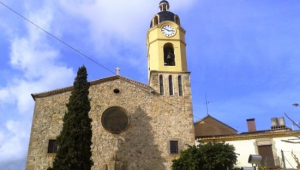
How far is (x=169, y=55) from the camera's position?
23.8 metres

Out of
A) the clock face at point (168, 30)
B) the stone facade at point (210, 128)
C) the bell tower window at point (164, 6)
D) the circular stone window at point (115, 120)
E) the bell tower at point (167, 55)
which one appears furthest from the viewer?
the bell tower window at point (164, 6)

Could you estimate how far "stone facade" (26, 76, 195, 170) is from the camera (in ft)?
64.3

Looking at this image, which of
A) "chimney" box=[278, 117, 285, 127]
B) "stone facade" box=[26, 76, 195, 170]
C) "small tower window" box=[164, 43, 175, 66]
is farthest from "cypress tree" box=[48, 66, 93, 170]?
"chimney" box=[278, 117, 285, 127]

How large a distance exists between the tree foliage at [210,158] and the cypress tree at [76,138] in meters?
5.45

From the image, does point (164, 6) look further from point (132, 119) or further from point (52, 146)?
point (52, 146)

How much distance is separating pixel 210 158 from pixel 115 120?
6.88 meters

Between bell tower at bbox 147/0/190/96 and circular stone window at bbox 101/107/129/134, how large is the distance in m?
3.12

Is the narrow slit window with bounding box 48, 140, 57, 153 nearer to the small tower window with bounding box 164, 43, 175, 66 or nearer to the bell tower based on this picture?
the bell tower

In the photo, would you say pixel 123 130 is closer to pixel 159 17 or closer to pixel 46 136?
pixel 46 136

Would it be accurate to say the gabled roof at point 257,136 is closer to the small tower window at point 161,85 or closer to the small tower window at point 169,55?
the small tower window at point 161,85

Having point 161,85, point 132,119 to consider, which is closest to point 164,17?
point 161,85

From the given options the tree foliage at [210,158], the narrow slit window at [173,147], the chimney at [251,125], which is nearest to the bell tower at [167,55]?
the narrow slit window at [173,147]

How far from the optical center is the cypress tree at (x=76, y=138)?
53.6 ft

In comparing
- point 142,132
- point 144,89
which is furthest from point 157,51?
point 142,132
